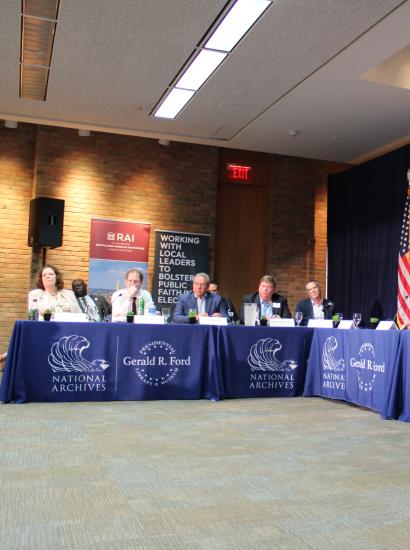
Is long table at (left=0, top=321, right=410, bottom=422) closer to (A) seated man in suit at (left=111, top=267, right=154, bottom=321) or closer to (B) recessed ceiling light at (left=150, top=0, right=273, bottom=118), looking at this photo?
(A) seated man in suit at (left=111, top=267, right=154, bottom=321)

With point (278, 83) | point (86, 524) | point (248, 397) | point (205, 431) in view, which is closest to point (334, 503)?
point (86, 524)

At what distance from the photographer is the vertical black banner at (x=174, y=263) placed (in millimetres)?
9016

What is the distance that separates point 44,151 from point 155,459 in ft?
21.3

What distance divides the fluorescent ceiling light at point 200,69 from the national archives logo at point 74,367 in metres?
3.14

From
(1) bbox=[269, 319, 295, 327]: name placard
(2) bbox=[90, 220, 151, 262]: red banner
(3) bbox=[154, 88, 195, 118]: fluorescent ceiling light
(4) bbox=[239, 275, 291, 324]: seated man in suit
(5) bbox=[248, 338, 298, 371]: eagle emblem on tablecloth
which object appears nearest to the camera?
(5) bbox=[248, 338, 298, 371]: eagle emblem on tablecloth

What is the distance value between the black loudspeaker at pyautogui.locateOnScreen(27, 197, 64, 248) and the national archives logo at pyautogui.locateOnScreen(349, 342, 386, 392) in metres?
4.53

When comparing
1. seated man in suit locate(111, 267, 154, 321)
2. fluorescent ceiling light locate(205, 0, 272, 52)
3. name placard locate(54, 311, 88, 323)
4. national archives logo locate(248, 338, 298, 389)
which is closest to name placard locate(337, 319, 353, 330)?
national archives logo locate(248, 338, 298, 389)

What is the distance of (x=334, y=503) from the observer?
2.40 m

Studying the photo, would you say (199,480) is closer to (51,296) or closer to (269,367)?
(269,367)

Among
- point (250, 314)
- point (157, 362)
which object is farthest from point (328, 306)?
point (157, 362)

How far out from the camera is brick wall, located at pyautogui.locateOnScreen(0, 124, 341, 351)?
8500 millimetres

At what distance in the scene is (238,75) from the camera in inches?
248

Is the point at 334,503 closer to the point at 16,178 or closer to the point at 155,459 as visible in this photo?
the point at 155,459

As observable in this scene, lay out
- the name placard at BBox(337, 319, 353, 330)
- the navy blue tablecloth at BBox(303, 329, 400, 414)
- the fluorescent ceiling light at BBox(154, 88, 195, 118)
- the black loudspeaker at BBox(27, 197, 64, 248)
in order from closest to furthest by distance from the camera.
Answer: the navy blue tablecloth at BBox(303, 329, 400, 414) < the name placard at BBox(337, 319, 353, 330) < the fluorescent ceiling light at BBox(154, 88, 195, 118) < the black loudspeaker at BBox(27, 197, 64, 248)
